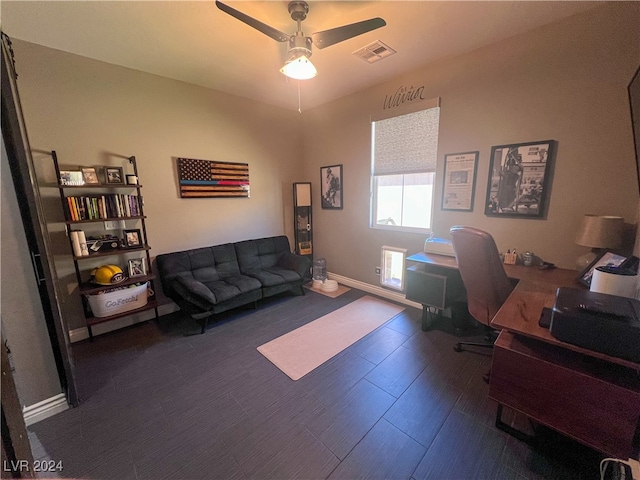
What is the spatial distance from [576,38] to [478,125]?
0.80 metres

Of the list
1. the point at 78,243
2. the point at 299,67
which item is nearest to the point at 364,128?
the point at 299,67

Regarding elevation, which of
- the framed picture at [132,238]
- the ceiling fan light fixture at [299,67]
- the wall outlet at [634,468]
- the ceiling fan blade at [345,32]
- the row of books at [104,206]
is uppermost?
the ceiling fan blade at [345,32]

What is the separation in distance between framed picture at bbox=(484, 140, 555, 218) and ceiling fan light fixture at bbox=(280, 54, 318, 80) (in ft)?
6.04

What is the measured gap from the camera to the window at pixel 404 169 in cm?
287

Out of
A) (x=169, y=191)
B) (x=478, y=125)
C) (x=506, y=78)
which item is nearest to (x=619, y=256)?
(x=478, y=125)

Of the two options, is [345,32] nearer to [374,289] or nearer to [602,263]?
[602,263]

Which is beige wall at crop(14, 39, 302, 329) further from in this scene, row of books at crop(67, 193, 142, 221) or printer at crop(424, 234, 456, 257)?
printer at crop(424, 234, 456, 257)

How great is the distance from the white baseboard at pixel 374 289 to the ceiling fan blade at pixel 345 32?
277cm

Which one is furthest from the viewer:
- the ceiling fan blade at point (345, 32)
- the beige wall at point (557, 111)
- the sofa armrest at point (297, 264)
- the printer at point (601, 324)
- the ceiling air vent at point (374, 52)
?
the sofa armrest at point (297, 264)

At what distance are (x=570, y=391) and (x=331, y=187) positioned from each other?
327cm

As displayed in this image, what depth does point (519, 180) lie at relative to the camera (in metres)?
2.28

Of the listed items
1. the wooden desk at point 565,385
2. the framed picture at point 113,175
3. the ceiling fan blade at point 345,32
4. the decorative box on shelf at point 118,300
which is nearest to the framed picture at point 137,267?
the decorative box on shelf at point 118,300

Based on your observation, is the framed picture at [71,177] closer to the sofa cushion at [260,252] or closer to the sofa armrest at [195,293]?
the sofa armrest at [195,293]

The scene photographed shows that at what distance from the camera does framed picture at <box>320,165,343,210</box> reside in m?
3.77
